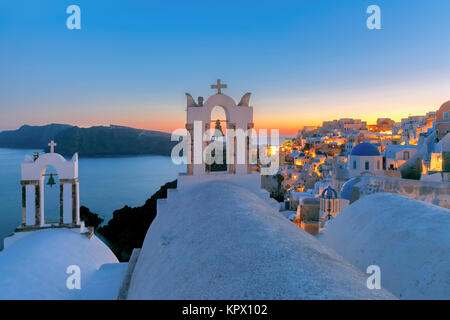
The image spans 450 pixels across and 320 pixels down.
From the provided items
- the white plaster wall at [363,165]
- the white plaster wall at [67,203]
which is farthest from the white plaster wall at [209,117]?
the white plaster wall at [363,165]

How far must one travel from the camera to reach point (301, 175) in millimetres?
48688

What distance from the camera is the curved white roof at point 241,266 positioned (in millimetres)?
1977

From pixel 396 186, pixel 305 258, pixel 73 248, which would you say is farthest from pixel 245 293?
pixel 396 186

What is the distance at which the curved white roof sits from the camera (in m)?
1.98

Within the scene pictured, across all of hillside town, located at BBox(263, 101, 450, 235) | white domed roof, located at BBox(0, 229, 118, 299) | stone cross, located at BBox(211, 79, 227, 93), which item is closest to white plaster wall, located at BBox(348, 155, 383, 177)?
hillside town, located at BBox(263, 101, 450, 235)

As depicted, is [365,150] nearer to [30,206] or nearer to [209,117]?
[209,117]

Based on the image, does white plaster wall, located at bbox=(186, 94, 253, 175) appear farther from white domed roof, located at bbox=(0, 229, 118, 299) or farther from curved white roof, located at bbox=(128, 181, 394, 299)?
white domed roof, located at bbox=(0, 229, 118, 299)

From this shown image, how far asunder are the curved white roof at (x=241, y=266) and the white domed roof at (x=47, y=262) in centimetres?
265

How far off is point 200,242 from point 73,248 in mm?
4920

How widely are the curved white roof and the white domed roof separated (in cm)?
265

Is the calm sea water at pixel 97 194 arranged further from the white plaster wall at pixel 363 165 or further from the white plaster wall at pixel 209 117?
the white plaster wall at pixel 363 165

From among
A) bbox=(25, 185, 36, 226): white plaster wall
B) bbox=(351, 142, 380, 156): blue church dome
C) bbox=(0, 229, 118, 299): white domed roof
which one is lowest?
bbox=(0, 229, 118, 299): white domed roof
